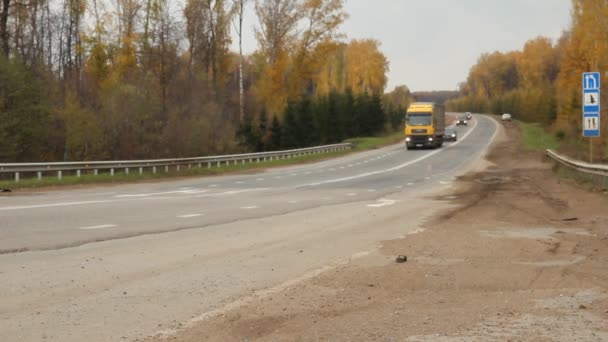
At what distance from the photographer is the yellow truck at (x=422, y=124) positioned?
60000mm

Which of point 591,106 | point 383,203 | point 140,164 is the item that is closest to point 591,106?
point 591,106

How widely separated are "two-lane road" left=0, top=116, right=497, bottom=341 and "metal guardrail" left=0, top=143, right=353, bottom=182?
1072cm

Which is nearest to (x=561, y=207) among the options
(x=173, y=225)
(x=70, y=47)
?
(x=173, y=225)

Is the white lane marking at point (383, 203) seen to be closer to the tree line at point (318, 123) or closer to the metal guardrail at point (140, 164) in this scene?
the metal guardrail at point (140, 164)

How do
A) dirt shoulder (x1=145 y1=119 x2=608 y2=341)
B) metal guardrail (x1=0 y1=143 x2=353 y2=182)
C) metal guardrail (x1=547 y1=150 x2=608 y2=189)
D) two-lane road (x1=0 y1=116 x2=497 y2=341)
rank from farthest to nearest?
metal guardrail (x1=0 y1=143 x2=353 y2=182), metal guardrail (x1=547 y1=150 x2=608 y2=189), two-lane road (x1=0 y1=116 x2=497 y2=341), dirt shoulder (x1=145 y1=119 x2=608 y2=341)

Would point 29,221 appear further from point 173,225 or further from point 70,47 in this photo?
point 70,47

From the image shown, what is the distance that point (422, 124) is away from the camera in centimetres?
6072

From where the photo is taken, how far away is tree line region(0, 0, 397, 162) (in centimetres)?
4300

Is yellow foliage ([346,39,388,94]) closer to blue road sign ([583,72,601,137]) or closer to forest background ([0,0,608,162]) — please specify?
forest background ([0,0,608,162])

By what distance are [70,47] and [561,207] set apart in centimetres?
5228

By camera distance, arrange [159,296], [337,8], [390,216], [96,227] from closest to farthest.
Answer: [159,296] → [96,227] → [390,216] → [337,8]

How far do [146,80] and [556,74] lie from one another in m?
108

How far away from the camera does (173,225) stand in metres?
14.0

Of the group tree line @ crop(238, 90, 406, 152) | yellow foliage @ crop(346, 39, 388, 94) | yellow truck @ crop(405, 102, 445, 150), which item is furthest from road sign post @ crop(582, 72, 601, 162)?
yellow foliage @ crop(346, 39, 388, 94)
